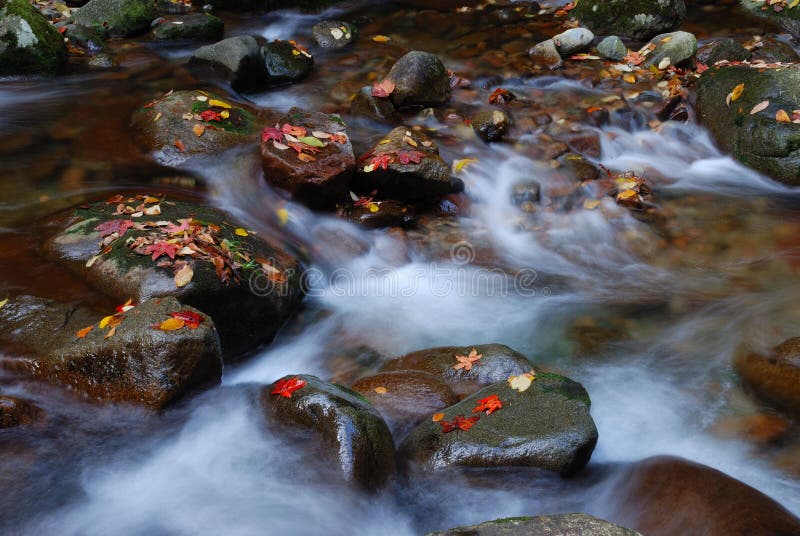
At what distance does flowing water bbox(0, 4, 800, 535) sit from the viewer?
3.64 meters

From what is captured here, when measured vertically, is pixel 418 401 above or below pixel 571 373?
above

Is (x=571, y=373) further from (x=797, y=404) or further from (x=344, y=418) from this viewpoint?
(x=344, y=418)

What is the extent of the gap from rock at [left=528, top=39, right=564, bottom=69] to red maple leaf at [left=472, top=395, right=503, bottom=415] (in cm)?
769

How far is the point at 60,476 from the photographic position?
11.8ft

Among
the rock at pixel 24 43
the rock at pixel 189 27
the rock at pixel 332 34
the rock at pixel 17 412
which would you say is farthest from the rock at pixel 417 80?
the rock at pixel 17 412

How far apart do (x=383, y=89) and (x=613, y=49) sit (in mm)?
4496

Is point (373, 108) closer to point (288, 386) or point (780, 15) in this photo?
point (288, 386)

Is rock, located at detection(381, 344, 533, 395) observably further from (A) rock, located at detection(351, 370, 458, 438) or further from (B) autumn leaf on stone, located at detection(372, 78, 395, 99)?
(B) autumn leaf on stone, located at detection(372, 78, 395, 99)

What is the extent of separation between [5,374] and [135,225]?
161 centimetres

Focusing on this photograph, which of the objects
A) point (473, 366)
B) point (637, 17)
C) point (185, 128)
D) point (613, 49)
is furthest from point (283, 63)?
point (473, 366)

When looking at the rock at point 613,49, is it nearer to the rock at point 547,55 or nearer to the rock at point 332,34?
the rock at point 547,55

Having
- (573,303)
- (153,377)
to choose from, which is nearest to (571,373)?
(573,303)

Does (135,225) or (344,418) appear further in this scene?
(135,225)

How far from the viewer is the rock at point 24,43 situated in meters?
8.57
